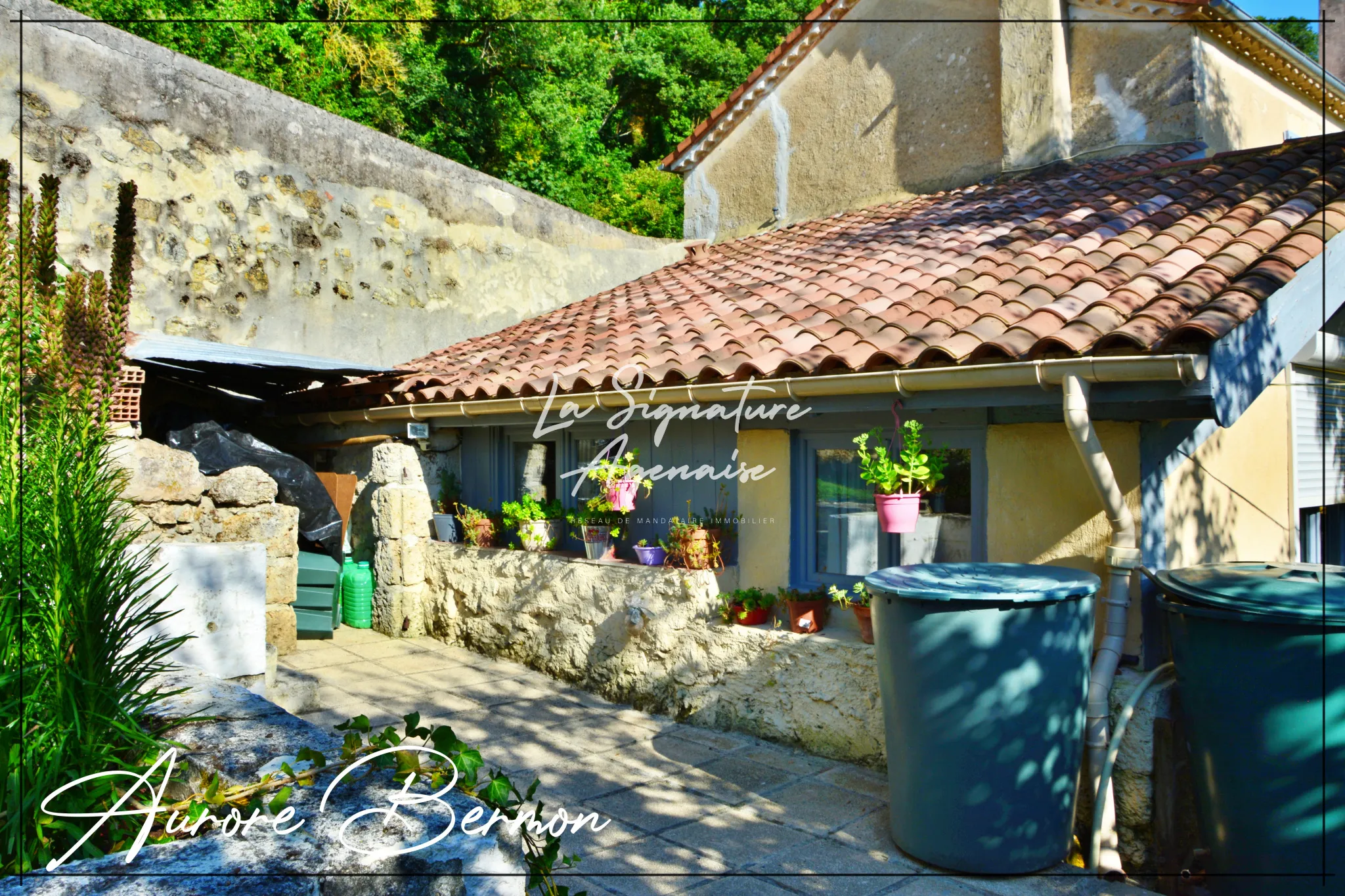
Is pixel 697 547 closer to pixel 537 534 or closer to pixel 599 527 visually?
pixel 599 527

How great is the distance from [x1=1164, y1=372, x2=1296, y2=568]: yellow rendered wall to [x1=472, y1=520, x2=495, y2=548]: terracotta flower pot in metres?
5.14

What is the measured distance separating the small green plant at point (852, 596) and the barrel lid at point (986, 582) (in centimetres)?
68

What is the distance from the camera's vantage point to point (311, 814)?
2295 millimetres

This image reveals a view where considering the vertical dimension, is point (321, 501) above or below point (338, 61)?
below

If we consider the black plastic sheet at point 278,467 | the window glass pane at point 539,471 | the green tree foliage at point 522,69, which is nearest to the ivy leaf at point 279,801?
the window glass pane at point 539,471

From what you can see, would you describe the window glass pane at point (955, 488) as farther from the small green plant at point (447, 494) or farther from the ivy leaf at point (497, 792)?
the small green plant at point (447, 494)

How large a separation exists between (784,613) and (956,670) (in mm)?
1837

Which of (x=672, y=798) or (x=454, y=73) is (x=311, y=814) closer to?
(x=672, y=798)

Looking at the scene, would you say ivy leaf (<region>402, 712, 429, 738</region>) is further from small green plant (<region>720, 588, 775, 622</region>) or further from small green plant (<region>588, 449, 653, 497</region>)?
small green plant (<region>588, 449, 653, 497</region>)

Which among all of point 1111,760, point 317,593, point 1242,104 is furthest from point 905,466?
point 1242,104

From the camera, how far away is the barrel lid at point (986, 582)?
3.81 m

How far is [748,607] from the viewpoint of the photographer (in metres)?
5.60

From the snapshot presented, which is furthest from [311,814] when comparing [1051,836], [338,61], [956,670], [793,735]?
[338,61]

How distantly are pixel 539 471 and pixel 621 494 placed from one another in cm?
157
